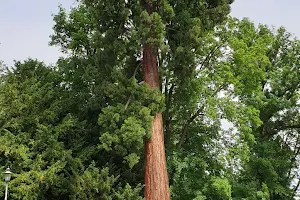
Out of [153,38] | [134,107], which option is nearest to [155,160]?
[134,107]

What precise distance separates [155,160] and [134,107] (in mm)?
1574

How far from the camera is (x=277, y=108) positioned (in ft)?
63.0

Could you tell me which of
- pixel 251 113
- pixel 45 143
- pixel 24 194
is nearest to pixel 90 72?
pixel 45 143

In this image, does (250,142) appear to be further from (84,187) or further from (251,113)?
(84,187)

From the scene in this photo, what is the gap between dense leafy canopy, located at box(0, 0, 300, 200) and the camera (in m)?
11.8

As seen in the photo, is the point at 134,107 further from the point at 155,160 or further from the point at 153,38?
the point at 153,38

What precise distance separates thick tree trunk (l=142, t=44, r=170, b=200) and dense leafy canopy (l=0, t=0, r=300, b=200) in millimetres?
317

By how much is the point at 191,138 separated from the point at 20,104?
6.23 meters

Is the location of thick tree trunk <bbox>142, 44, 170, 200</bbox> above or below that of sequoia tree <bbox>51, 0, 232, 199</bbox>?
below

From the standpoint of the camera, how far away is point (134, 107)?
11477 millimetres

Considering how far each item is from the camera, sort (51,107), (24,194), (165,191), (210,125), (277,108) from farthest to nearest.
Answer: (277,108), (210,125), (51,107), (24,194), (165,191)

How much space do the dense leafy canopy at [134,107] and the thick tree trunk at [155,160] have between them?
1.04 ft

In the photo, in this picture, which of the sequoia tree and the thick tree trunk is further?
the sequoia tree

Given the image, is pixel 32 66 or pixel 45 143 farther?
pixel 32 66
